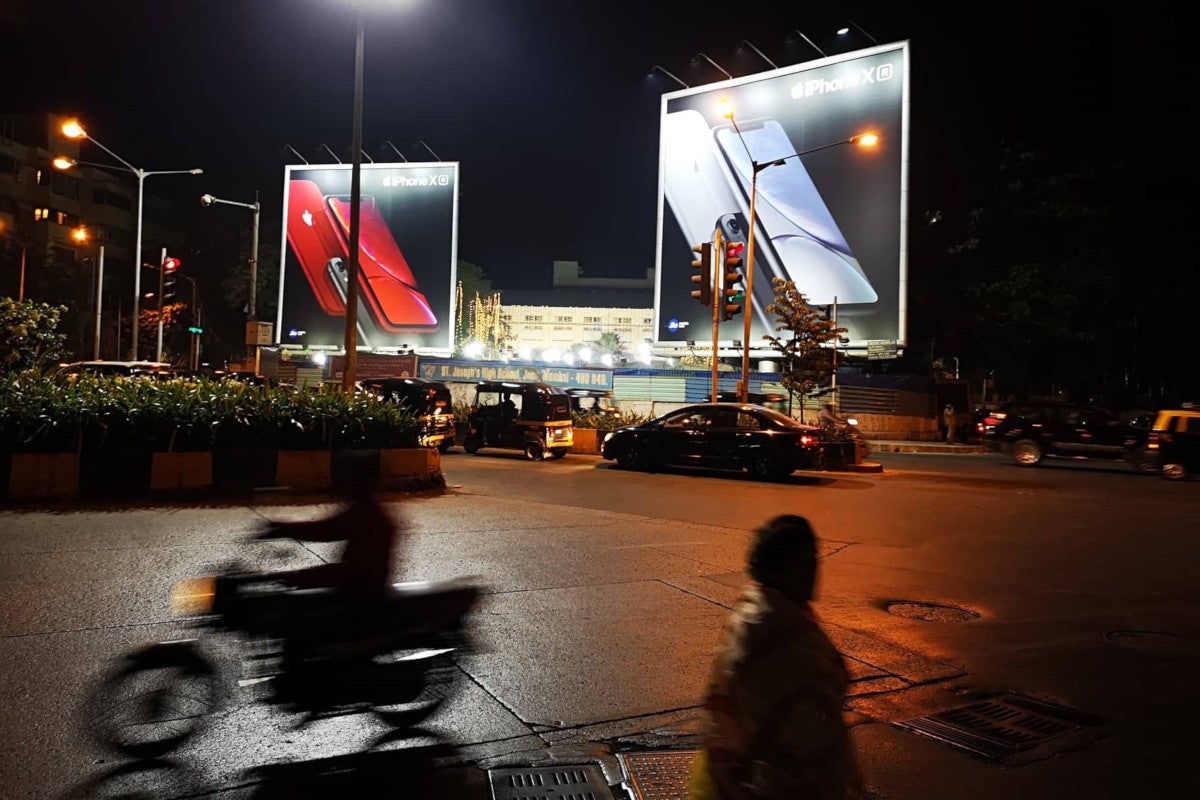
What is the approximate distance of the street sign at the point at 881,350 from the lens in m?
38.9

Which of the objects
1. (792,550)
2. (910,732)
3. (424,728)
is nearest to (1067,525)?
(910,732)

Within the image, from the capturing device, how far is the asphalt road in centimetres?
439

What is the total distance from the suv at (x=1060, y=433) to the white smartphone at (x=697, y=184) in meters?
18.4

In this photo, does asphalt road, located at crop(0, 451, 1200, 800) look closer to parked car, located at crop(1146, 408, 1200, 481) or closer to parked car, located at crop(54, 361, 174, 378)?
parked car, located at crop(1146, 408, 1200, 481)

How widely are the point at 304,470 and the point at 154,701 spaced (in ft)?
28.1

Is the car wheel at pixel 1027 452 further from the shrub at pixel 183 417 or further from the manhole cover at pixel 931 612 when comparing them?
the manhole cover at pixel 931 612

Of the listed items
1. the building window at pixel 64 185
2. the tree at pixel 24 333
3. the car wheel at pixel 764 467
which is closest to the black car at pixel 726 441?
the car wheel at pixel 764 467

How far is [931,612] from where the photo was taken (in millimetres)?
7625

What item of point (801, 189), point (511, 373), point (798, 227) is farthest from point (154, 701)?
point (801, 189)

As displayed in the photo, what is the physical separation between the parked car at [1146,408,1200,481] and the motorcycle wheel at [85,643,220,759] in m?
22.1

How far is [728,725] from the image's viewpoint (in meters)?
2.55

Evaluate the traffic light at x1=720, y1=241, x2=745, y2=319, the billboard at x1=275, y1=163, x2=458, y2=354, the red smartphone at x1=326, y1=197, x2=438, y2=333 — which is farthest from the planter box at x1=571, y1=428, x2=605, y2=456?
the red smartphone at x1=326, y1=197, x2=438, y2=333

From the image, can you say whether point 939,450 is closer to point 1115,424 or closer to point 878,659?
point 1115,424

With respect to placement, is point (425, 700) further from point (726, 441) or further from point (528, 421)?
point (528, 421)
